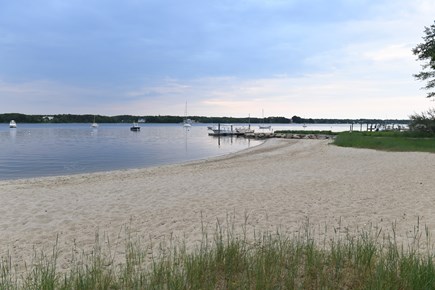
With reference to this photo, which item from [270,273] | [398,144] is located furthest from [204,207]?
[398,144]

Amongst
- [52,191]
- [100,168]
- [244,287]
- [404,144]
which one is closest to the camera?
[244,287]

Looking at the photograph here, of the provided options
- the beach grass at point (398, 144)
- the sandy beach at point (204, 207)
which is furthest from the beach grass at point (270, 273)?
the beach grass at point (398, 144)

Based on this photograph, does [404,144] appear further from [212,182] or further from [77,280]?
[77,280]

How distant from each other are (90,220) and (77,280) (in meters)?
4.89

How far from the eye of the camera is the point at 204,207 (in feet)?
32.9

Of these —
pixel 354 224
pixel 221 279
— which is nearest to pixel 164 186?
pixel 354 224

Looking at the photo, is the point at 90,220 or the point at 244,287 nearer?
the point at 244,287

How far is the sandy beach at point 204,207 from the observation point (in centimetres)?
772

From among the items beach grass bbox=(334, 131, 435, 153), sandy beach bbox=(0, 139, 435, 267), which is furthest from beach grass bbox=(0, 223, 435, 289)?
beach grass bbox=(334, 131, 435, 153)

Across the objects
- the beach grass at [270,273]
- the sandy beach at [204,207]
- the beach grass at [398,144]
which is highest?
the beach grass at [398,144]

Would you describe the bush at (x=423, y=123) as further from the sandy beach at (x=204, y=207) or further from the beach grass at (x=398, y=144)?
the sandy beach at (x=204, y=207)

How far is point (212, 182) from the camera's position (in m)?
→ 15.1

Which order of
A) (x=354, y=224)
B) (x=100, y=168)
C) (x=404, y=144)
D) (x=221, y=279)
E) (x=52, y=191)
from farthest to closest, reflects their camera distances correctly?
(x=404, y=144) < (x=100, y=168) < (x=52, y=191) < (x=354, y=224) < (x=221, y=279)

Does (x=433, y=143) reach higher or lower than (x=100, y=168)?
higher
